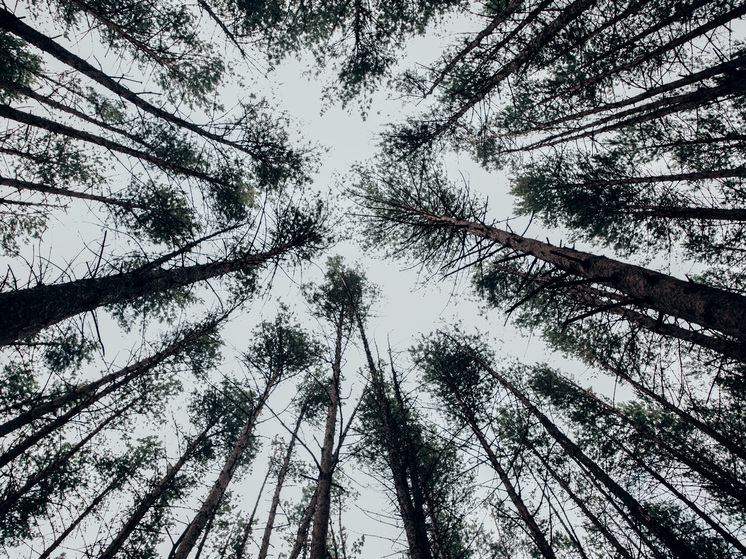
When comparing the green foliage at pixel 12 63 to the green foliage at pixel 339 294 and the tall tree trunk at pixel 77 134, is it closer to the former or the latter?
the tall tree trunk at pixel 77 134

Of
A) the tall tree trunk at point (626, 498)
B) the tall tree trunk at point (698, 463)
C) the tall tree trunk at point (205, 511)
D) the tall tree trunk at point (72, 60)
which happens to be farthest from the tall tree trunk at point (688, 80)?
the tall tree trunk at point (205, 511)

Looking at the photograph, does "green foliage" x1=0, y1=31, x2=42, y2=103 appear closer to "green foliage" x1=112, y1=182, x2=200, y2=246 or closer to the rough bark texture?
"green foliage" x1=112, y1=182, x2=200, y2=246

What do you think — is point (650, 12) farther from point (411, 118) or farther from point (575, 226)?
point (575, 226)

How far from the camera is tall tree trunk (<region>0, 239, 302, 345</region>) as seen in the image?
8.55 feet

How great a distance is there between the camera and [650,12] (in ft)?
17.1

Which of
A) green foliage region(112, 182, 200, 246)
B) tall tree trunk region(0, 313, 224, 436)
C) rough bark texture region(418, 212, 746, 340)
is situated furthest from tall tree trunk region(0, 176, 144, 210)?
rough bark texture region(418, 212, 746, 340)

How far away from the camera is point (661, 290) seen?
8.17 ft

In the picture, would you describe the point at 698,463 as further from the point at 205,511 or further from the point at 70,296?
the point at 70,296

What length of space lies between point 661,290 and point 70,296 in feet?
17.8

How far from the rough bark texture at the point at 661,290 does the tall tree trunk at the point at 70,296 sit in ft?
15.1

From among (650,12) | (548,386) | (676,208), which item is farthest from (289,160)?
(548,386)

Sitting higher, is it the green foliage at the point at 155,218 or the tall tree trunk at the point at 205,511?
the green foliage at the point at 155,218

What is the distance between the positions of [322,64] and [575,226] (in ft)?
30.7

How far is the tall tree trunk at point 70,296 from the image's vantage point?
2.61 m
